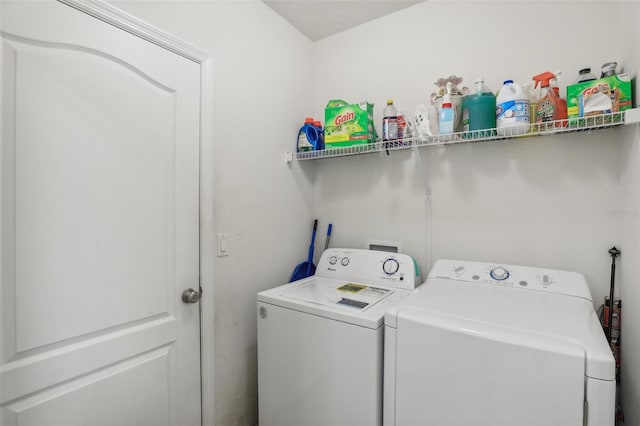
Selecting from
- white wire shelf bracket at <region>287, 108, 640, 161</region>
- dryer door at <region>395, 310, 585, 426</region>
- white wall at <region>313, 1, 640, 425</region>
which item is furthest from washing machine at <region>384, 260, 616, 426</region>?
white wire shelf bracket at <region>287, 108, 640, 161</region>

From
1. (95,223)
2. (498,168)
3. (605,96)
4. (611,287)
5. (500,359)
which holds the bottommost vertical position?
(500,359)

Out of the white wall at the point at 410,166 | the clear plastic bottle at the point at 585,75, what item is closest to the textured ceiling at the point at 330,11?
the white wall at the point at 410,166

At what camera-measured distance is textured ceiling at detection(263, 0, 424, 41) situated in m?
1.85

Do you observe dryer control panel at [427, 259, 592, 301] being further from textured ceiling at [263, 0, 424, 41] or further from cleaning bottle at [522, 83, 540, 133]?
textured ceiling at [263, 0, 424, 41]

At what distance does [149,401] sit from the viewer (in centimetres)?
130

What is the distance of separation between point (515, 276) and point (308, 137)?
1.37 meters

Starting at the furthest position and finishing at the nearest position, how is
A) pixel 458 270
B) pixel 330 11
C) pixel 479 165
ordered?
pixel 330 11 < pixel 479 165 < pixel 458 270

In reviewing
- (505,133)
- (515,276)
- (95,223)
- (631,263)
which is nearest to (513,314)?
(515,276)

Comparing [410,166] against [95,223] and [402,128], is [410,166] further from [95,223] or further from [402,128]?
[95,223]

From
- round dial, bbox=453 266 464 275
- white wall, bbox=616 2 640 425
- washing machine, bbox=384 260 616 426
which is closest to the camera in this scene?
washing machine, bbox=384 260 616 426

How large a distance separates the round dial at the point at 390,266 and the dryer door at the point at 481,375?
55cm

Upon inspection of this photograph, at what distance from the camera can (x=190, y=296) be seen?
1.43 metres

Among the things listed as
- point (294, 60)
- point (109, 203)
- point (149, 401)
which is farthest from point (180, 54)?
point (149, 401)

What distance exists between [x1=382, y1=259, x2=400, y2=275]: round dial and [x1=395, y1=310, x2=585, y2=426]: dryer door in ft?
1.81
